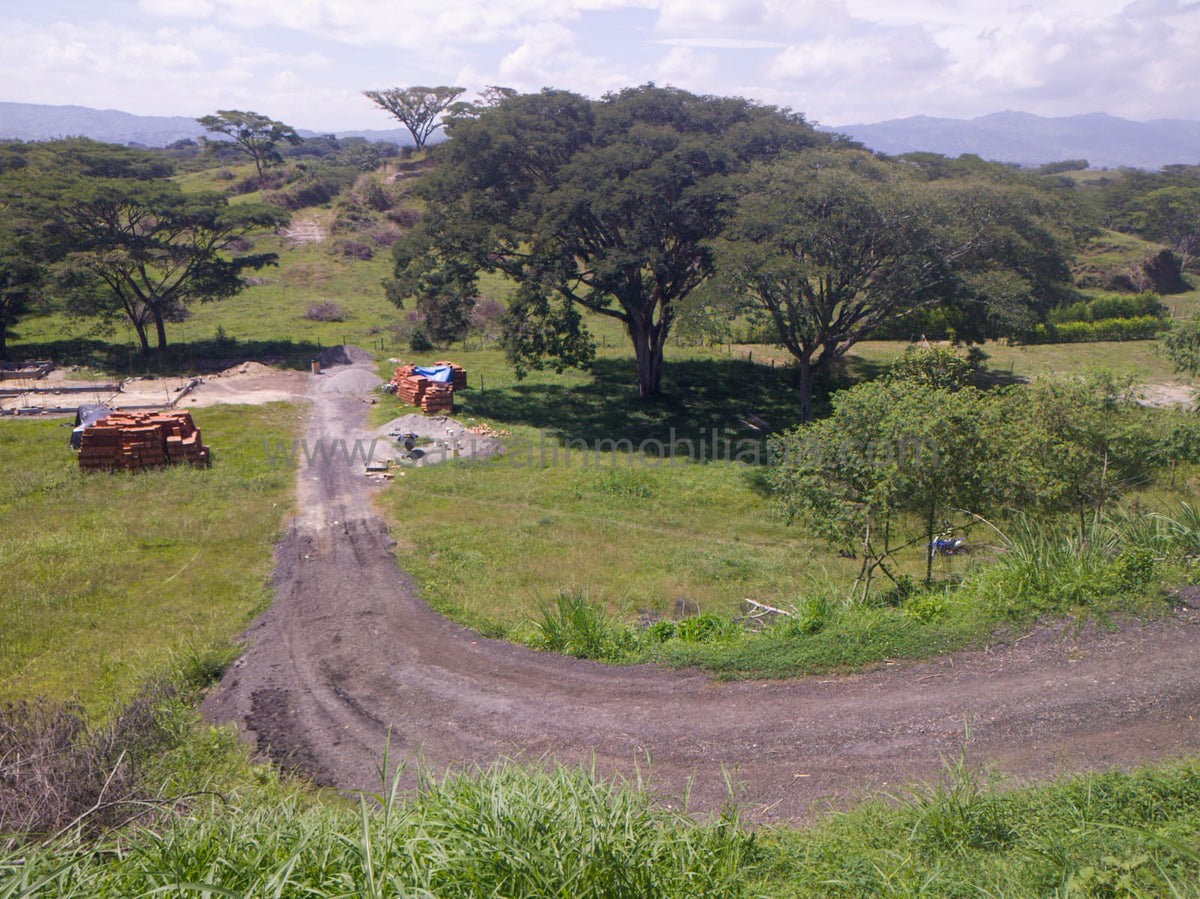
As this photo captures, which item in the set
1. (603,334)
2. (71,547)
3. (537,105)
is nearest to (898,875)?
(71,547)

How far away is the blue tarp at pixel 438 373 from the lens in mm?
25844

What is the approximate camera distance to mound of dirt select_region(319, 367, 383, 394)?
27.7 meters

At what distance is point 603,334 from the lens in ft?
131

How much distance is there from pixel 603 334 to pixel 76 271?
72.3 feet

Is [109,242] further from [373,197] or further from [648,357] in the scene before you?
[373,197]

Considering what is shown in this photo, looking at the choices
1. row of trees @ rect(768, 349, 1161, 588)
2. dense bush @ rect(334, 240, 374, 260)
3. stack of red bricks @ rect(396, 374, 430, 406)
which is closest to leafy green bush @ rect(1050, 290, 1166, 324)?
row of trees @ rect(768, 349, 1161, 588)

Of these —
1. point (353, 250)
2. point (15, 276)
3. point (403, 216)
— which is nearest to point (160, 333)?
point (15, 276)

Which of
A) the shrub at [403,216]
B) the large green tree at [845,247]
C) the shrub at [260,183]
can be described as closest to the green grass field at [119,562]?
the large green tree at [845,247]

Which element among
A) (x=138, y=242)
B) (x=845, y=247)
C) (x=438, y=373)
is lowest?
(x=438, y=373)

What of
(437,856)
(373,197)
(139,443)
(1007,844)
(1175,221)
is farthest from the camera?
(373,197)

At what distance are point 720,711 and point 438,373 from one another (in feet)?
62.9

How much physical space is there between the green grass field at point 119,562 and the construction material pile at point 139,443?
0.41 m

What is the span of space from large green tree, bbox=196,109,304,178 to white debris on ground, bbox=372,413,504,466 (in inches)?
2201

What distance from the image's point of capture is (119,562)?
14227 mm
